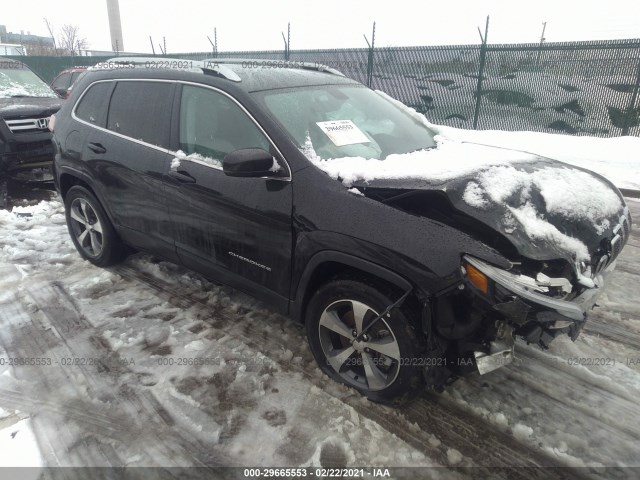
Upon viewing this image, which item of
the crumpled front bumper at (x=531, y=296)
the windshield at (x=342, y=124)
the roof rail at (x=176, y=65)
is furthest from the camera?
the roof rail at (x=176, y=65)

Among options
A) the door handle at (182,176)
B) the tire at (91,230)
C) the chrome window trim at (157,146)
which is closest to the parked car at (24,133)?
the tire at (91,230)

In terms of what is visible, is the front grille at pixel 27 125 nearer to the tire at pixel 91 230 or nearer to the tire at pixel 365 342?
the tire at pixel 91 230

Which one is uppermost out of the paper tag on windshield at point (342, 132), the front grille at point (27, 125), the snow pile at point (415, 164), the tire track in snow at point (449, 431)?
the paper tag on windshield at point (342, 132)

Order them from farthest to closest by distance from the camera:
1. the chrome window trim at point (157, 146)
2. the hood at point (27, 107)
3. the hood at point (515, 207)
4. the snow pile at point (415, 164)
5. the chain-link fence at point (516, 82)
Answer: the chain-link fence at point (516, 82)
the hood at point (27, 107)
the chrome window trim at point (157, 146)
the snow pile at point (415, 164)
the hood at point (515, 207)

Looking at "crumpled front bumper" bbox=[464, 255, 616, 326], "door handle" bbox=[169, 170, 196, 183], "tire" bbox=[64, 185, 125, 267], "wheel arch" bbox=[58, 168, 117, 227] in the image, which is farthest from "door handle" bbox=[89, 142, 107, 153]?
"crumpled front bumper" bbox=[464, 255, 616, 326]

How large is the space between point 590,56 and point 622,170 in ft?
12.5

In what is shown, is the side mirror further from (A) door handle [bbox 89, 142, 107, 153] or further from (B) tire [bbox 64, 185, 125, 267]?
(B) tire [bbox 64, 185, 125, 267]

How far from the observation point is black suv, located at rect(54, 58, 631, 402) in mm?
2088

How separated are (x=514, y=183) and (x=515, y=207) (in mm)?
242

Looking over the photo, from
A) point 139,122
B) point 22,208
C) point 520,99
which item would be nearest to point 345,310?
point 139,122

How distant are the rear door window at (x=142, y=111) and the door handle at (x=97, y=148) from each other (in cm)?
18

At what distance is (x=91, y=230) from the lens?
167 inches

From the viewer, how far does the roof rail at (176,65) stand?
3002 millimetres

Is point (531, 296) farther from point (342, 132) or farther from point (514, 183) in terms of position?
point (342, 132)
